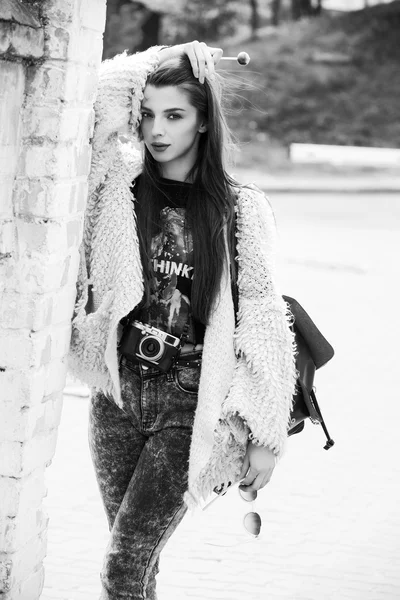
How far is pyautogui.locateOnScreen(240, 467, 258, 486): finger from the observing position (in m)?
3.23

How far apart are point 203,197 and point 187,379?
54cm

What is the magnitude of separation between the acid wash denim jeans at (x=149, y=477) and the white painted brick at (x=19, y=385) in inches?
10.6

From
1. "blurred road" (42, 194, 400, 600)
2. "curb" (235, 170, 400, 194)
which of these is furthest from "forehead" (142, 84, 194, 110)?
"curb" (235, 170, 400, 194)

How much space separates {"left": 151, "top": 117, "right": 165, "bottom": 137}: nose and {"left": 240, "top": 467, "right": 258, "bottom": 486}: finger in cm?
101

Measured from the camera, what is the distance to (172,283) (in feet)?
10.8

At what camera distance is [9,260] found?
327 centimetres

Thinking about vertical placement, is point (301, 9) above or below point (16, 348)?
above

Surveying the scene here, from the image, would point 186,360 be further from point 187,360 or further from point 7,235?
point 7,235

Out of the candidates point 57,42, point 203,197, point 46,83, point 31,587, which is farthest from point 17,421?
point 57,42

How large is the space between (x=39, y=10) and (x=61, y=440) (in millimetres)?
3949

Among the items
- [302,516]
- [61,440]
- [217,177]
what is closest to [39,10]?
[217,177]

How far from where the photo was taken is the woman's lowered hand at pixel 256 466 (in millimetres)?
3215

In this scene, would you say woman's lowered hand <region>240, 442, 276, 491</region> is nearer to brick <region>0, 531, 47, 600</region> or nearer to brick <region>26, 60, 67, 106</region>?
brick <region>0, 531, 47, 600</region>

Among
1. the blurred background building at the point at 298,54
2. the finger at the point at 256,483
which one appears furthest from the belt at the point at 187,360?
the blurred background building at the point at 298,54
